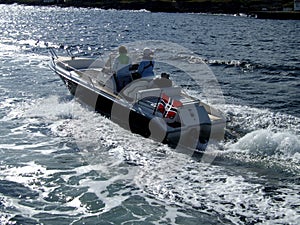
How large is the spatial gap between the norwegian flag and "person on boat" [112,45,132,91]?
2.15m

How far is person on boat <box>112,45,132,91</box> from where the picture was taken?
1514cm

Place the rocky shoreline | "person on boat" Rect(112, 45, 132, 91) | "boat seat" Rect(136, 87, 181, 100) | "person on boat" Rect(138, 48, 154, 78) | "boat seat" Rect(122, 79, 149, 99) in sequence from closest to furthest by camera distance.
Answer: "boat seat" Rect(136, 87, 181, 100) < "boat seat" Rect(122, 79, 149, 99) < "person on boat" Rect(112, 45, 132, 91) < "person on boat" Rect(138, 48, 154, 78) < the rocky shoreline

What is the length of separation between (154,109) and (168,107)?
17.9 inches

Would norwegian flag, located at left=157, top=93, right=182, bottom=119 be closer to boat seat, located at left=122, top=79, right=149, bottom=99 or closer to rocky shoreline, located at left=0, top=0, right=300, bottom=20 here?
boat seat, located at left=122, top=79, right=149, bottom=99

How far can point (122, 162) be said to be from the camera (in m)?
11.8

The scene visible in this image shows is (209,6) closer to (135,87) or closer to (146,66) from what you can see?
(146,66)

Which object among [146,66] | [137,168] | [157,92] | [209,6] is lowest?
[137,168]

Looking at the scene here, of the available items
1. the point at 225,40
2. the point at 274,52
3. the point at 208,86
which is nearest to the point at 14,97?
the point at 208,86

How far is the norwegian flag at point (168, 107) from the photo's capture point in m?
12.8

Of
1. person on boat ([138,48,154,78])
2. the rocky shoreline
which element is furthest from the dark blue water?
the rocky shoreline

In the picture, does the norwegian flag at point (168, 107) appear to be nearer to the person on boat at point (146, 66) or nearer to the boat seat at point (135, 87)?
the boat seat at point (135, 87)

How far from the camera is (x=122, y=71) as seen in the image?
15148 millimetres

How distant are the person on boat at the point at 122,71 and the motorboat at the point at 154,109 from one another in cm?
8

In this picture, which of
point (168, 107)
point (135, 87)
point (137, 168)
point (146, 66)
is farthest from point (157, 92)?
point (137, 168)
